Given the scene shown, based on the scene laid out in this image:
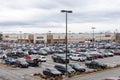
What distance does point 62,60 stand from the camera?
180 feet

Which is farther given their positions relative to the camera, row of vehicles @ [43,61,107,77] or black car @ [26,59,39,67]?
black car @ [26,59,39,67]

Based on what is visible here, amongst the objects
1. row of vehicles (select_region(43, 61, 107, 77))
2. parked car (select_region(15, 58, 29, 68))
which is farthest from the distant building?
row of vehicles (select_region(43, 61, 107, 77))

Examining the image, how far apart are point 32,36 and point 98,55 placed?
9279cm

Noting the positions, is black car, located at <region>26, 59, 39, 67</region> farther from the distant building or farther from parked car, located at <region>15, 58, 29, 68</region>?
the distant building

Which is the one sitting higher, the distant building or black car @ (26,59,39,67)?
the distant building

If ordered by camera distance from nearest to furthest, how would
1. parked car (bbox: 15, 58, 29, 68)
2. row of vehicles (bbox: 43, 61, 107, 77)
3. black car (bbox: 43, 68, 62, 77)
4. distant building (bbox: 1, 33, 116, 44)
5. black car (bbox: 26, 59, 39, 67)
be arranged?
1. black car (bbox: 43, 68, 62, 77)
2. row of vehicles (bbox: 43, 61, 107, 77)
3. parked car (bbox: 15, 58, 29, 68)
4. black car (bbox: 26, 59, 39, 67)
5. distant building (bbox: 1, 33, 116, 44)

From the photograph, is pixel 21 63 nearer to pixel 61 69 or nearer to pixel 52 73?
pixel 61 69

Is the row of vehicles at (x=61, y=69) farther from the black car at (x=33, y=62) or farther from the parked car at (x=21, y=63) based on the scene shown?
the black car at (x=33, y=62)

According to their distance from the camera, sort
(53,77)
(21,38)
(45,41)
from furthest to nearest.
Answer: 1. (21,38)
2. (45,41)
3. (53,77)

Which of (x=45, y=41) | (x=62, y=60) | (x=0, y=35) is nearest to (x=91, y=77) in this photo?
(x=62, y=60)

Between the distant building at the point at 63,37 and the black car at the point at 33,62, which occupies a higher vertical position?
the distant building at the point at 63,37

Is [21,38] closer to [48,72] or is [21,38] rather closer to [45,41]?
[45,41]

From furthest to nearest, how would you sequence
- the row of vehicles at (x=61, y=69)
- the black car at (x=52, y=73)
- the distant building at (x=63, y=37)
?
1. the distant building at (x=63, y=37)
2. the row of vehicles at (x=61, y=69)
3. the black car at (x=52, y=73)

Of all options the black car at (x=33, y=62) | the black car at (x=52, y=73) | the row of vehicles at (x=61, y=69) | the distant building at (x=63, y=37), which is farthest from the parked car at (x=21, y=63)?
the distant building at (x=63, y=37)
